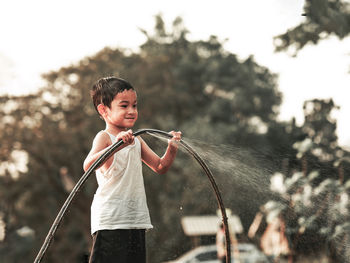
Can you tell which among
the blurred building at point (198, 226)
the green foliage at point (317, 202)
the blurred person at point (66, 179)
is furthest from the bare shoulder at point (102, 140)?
the blurred person at point (66, 179)

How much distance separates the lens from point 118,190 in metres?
3.24

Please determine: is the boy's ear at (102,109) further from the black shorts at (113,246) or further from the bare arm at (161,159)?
the black shorts at (113,246)

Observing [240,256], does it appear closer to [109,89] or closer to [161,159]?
[161,159]

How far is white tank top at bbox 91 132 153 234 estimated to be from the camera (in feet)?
10.5

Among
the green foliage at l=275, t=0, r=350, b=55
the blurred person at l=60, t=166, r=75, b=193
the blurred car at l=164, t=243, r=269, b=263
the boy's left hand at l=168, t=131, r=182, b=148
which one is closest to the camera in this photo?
the boy's left hand at l=168, t=131, r=182, b=148

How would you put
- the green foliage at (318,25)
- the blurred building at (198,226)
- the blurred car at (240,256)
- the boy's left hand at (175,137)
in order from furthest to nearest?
1. the blurred building at (198,226)
2. the blurred car at (240,256)
3. the green foliage at (318,25)
4. the boy's left hand at (175,137)

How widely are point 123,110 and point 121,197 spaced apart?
51 cm

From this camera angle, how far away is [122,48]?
22750 mm

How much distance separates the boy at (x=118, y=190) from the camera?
3209 millimetres

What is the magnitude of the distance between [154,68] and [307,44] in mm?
14202

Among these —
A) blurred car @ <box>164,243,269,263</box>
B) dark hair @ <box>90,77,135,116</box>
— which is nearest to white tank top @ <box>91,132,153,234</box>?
dark hair @ <box>90,77,135,116</box>

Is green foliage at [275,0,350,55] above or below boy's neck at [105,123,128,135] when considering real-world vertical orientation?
above

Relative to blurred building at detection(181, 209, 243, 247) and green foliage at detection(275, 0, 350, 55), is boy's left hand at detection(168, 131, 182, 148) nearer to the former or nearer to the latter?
green foliage at detection(275, 0, 350, 55)

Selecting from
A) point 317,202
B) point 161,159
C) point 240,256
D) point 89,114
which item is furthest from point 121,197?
point 89,114
